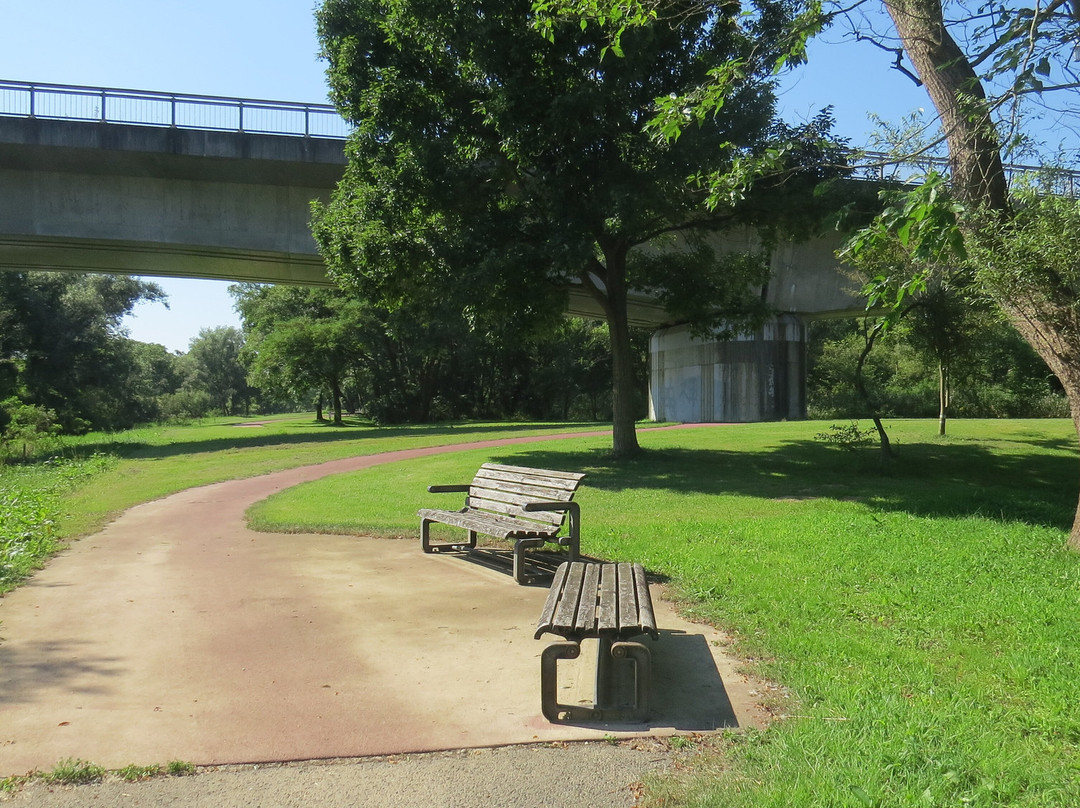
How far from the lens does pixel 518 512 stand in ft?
27.9

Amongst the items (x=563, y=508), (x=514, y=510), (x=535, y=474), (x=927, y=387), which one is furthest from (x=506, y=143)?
(x=927, y=387)

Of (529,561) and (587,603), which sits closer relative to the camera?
(587,603)

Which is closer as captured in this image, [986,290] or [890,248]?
[986,290]

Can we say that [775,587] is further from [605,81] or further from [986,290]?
[605,81]

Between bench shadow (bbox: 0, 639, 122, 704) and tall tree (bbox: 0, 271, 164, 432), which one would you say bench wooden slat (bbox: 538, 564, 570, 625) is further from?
tall tree (bbox: 0, 271, 164, 432)

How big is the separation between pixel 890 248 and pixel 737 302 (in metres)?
6.99

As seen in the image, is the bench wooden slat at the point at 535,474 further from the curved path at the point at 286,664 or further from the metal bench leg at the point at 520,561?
the curved path at the point at 286,664

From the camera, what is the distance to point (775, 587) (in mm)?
7160

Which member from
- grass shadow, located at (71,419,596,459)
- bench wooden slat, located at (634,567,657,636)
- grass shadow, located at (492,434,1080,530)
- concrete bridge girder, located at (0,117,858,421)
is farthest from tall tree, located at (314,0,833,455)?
bench wooden slat, located at (634,567,657,636)

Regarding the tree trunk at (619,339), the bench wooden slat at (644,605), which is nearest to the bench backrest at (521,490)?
the bench wooden slat at (644,605)

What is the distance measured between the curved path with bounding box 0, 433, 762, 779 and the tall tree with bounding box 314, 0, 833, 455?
348 inches

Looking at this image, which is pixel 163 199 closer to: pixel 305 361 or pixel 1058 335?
pixel 305 361

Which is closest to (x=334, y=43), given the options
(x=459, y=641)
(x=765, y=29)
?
(x=765, y=29)

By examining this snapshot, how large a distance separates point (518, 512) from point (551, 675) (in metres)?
4.14
